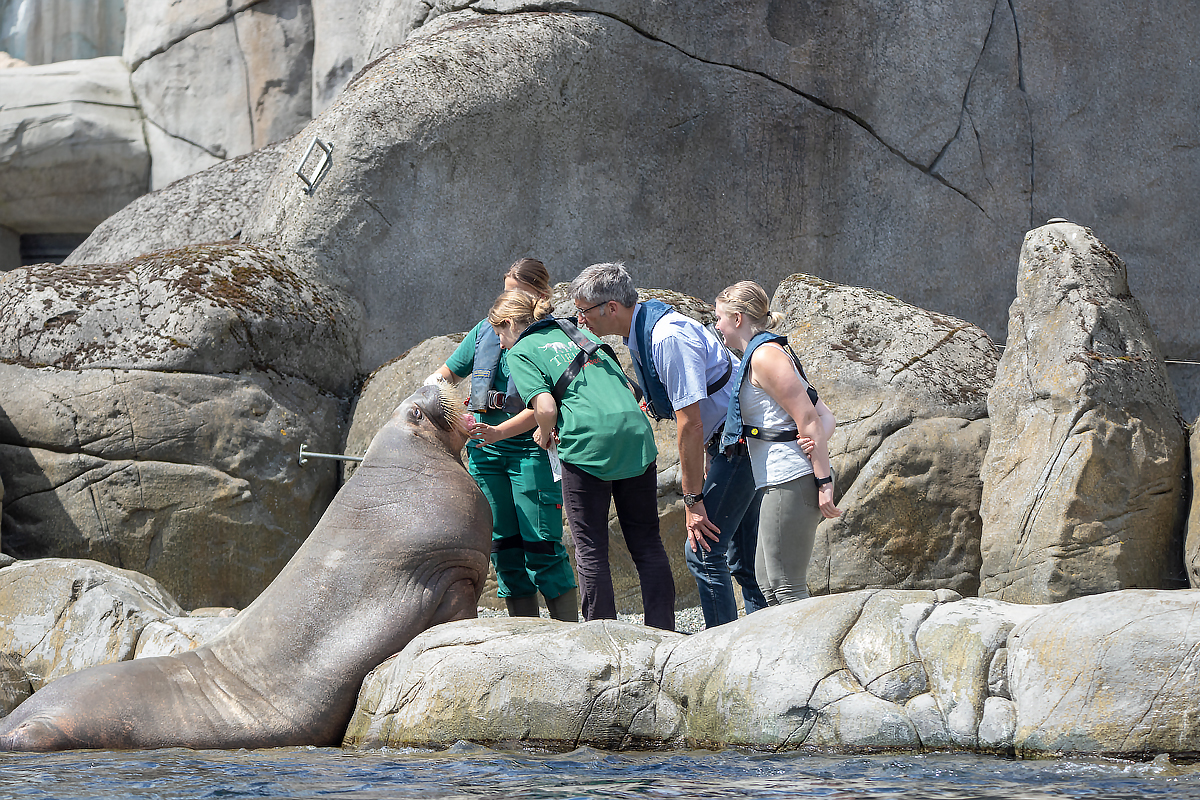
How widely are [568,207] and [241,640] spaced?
17.4 ft

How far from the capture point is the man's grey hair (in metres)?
4.56

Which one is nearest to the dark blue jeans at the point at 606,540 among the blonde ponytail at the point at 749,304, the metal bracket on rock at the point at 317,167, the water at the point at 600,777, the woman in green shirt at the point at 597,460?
the woman in green shirt at the point at 597,460

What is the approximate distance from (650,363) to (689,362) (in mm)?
191

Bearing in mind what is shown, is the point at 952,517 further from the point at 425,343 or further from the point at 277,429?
the point at 277,429

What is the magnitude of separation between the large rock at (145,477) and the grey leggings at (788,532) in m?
4.05

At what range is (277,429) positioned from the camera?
Answer: 24.6 feet

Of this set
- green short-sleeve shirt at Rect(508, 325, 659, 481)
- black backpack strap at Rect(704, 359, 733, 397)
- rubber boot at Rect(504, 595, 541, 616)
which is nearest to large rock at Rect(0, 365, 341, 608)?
rubber boot at Rect(504, 595, 541, 616)

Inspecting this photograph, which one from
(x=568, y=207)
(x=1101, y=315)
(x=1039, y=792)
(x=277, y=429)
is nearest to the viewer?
(x=1039, y=792)

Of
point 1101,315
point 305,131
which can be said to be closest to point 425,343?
point 305,131

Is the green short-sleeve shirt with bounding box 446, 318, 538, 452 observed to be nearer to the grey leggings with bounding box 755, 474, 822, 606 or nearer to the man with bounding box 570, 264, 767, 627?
the man with bounding box 570, 264, 767, 627

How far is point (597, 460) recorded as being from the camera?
4.45 meters

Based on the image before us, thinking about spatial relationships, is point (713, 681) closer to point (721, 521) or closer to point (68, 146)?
point (721, 521)

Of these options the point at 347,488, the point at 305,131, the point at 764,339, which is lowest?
the point at 347,488

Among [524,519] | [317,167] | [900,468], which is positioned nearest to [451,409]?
[524,519]
